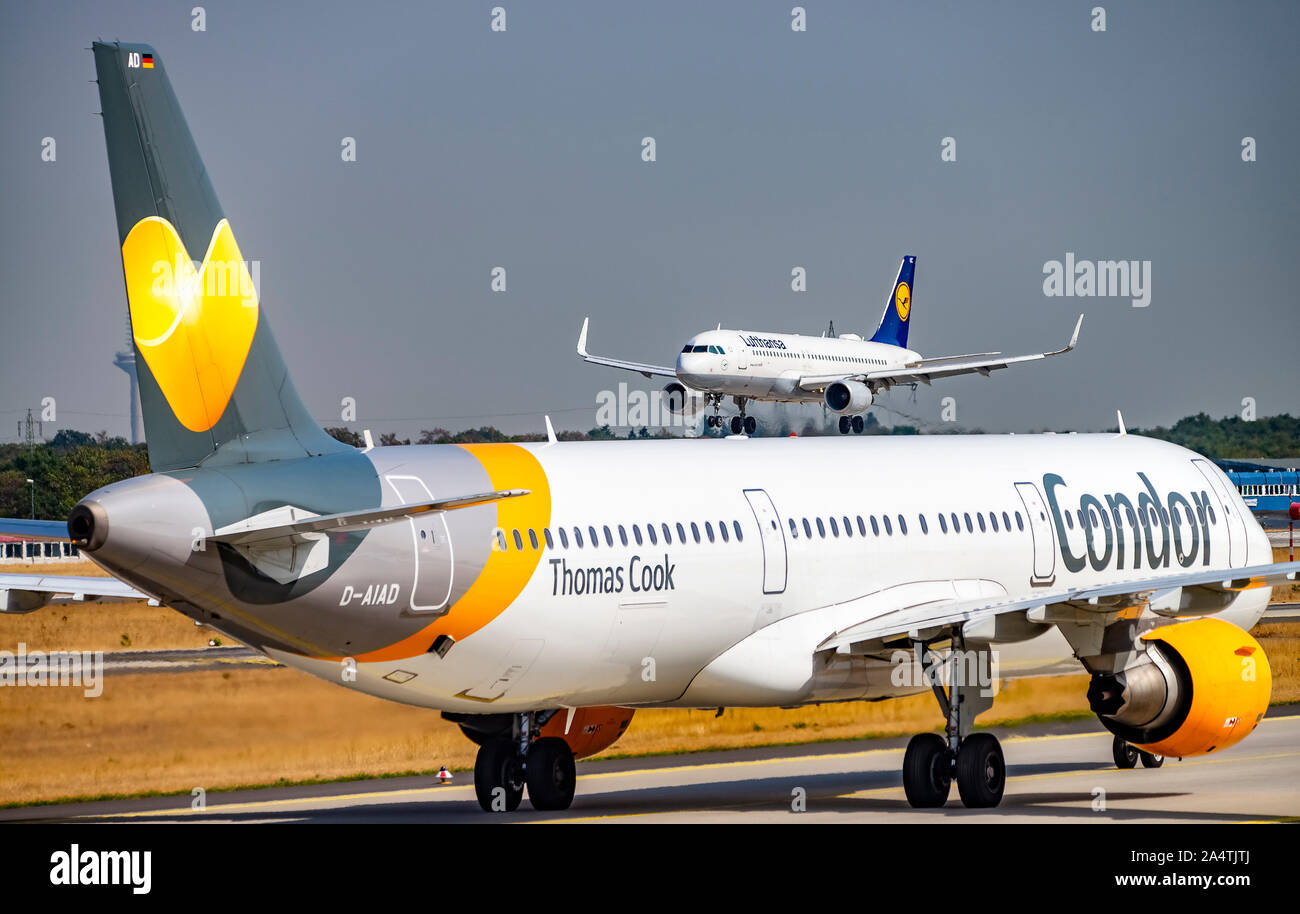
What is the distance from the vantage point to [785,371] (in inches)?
3056

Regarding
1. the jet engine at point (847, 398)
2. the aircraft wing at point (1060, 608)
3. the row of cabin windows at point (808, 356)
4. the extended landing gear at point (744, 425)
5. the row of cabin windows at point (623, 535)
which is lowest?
A: the aircraft wing at point (1060, 608)

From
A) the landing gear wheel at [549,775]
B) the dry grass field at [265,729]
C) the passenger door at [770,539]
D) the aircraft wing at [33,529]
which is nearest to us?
the aircraft wing at [33,529]

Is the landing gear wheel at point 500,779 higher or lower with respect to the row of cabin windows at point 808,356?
lower

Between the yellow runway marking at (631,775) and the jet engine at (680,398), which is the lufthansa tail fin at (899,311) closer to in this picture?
the jet engine at (680,398)

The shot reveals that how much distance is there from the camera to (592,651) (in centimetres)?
2084

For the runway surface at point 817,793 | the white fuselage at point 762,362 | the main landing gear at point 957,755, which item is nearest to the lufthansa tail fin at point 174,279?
the runway surface at point 817,793

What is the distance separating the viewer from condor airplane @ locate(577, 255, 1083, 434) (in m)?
73.9

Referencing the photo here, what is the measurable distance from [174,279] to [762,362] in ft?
195

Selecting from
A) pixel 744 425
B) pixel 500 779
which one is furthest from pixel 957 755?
pixel 744 425

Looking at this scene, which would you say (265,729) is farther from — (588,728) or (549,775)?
(549,775)

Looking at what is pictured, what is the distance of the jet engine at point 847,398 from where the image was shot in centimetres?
7506

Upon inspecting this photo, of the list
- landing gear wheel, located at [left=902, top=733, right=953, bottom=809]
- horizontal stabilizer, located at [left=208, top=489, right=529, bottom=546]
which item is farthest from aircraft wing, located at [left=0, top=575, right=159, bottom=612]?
landing gear wheel, located at [left=902, top=733, right=953, bottom=809]

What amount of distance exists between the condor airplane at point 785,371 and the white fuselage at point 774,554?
39621 millimetres

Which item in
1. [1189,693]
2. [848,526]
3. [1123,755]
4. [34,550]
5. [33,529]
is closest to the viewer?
[33,529]
